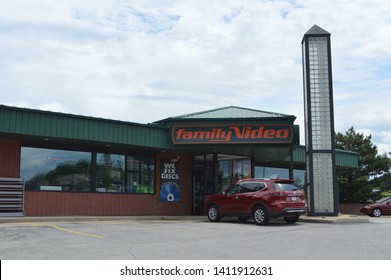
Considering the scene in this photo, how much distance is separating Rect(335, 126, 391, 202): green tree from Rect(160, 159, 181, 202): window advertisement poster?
21799 millimetres

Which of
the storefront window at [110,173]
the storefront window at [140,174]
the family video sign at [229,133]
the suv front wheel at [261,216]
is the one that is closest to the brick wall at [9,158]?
the storefront window at [110,173]

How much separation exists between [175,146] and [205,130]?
1.49 m

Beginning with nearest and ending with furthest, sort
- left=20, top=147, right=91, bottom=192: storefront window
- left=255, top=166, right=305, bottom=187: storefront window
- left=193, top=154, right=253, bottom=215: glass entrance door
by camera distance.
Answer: left=20, top=147, right=91, bottom=192: storefront window < left=193, top=154, right=253, bottom=215: glass entrance door < left=255, top=166, right=305, bottom=187: storefront window

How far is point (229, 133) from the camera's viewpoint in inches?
842

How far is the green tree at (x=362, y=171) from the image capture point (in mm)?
40812

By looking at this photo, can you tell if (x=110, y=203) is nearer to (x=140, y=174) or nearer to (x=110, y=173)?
(x=110, y=173)

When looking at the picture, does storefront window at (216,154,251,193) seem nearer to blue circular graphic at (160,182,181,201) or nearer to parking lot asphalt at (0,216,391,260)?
blue circular graphic at (160,182,181,201)

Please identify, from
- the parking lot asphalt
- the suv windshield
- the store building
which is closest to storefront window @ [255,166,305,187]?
the store building

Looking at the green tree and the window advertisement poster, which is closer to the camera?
the window advertisement poster

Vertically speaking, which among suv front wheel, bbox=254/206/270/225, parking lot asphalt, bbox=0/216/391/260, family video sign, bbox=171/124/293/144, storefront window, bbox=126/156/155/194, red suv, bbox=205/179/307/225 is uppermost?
family video sign, bbox=171/124/293/144

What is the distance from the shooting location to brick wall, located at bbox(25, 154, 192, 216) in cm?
1966

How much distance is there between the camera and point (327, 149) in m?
21.0

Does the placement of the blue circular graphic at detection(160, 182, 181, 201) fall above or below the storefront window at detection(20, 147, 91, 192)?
below

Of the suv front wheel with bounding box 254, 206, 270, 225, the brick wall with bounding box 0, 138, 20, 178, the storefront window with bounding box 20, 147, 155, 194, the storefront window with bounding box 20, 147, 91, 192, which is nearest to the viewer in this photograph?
the suv front wheel with bounding box 254, 206, 270, 225
